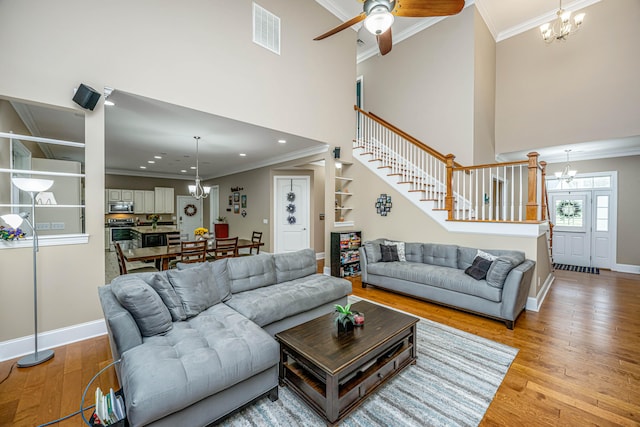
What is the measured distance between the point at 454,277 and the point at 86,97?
4905mm

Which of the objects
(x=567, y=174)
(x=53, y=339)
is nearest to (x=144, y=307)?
A: (x=53, y=339)

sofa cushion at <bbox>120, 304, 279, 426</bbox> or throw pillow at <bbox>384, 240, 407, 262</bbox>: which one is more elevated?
throw pillow at <bbox>384, 240, 407, 262</bbox>

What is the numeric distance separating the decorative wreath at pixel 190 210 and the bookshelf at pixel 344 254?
24.4 ft

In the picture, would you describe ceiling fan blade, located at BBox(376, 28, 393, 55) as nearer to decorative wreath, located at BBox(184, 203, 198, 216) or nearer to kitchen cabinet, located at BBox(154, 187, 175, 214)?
kitchen cabinet, located at BBox(154, 187, 175, 214)

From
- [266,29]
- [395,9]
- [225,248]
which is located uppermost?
[266,29]

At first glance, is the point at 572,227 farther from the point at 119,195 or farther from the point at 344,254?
the point at 119,195

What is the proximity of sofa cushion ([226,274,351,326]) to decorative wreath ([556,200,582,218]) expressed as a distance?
6.99 metres

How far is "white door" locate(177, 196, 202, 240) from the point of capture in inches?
406

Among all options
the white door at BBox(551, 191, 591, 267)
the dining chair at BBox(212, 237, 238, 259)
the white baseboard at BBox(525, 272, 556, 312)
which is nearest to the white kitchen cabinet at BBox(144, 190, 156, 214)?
the dining chair at BBox(212, 237, 238, 259)

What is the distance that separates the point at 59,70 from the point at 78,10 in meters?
0.68

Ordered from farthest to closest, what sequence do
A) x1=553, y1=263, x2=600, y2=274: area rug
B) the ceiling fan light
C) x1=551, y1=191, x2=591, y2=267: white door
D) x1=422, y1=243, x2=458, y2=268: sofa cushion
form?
x1=551, y1=191, x2=591, y2=267: white door → x1=553, y1=263, x2=600, y2=274: area rug → x1=422, y1=243, x2=458, y2=268: sofa cushion → the ceiling fan light

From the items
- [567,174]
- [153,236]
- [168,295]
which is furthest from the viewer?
[153,236]

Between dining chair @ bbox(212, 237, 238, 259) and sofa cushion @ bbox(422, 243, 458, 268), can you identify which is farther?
dining chair @ bbox(212, 237, 238, 259)

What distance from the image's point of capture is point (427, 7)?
260cm
